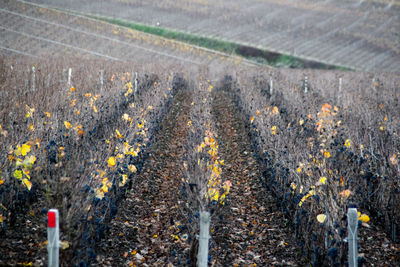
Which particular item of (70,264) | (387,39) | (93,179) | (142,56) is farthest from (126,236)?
(387,39)

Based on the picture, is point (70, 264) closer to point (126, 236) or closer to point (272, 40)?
point (126, 236)

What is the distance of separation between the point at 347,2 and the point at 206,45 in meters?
20.9

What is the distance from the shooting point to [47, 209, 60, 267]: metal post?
2588mm

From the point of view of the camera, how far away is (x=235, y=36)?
136ft

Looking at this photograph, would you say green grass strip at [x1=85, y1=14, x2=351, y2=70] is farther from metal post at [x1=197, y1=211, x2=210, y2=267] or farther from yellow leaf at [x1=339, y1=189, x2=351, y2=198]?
metal post at [x1=197, y1=211, x2=210, y2=267]

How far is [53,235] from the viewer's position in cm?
261

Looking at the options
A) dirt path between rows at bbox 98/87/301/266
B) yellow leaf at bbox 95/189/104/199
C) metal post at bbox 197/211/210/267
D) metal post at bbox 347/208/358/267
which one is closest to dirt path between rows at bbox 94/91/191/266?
dirt path between rows at bbox 98/87/301/266

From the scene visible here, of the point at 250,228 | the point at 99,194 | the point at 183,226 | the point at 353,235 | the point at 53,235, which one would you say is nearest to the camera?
the point at 53,235

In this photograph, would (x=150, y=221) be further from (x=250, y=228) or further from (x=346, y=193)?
(x=346, y=193)

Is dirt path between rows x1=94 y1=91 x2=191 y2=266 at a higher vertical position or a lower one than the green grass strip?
lower

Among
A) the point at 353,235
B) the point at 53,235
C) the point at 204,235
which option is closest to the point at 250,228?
the point at 204,235

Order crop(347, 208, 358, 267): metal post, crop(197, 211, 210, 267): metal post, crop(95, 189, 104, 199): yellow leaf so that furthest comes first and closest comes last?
crop(95, 189, 104, 199): yellow leaf, crop(197, 211, 210, 267): metal post, crop(347, 208, 358, 267): metal post

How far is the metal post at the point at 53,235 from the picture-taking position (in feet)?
8.49

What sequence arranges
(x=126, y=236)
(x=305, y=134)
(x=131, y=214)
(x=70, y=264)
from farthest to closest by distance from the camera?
(x=305, y=134)
(x=131, y=214)
(x=126, y=236)
(x=70, y=264)
